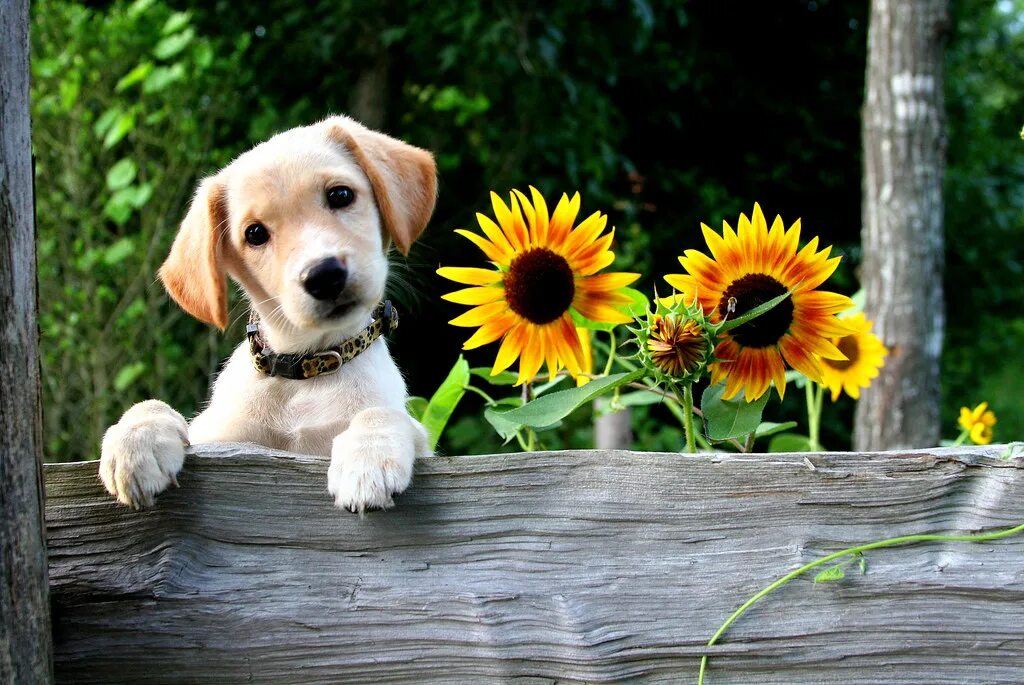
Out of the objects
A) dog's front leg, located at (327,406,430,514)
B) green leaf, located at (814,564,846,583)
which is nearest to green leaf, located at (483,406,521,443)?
dog's front leg, located at (327,406,430,514)

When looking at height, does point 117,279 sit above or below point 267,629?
above

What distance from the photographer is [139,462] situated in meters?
1.46

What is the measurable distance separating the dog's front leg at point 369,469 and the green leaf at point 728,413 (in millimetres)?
453

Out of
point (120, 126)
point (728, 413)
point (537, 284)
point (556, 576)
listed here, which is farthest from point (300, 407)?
point (120, 126)

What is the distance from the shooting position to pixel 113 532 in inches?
58.7

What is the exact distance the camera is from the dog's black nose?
5.51 feet

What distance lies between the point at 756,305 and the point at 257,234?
855 mm

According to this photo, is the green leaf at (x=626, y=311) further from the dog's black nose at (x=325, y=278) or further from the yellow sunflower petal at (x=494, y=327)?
the dog's black nose at (x=325, y=278)

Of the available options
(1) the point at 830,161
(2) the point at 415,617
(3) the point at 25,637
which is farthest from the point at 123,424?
(1) the point at 830,161

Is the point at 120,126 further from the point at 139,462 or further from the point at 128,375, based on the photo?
the point at 139,462

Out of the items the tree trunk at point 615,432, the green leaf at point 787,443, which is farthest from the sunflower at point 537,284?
the tree trunk at point 615,432

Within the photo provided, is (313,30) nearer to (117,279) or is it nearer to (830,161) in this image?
(117,279)

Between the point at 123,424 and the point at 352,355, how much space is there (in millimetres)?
436

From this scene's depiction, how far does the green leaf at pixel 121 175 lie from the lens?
13.2ft
